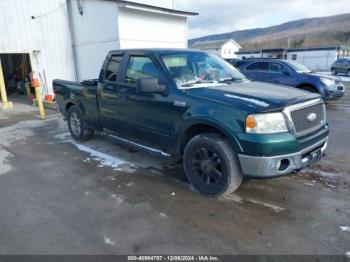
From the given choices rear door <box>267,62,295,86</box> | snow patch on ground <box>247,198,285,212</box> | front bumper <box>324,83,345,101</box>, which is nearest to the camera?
snow patch on ground <box>247,198,285,212</box>

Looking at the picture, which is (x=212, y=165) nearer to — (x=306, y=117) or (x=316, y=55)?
(x=306, y=117)

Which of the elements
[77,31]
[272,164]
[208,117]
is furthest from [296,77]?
[77,31]

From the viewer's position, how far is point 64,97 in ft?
20.9

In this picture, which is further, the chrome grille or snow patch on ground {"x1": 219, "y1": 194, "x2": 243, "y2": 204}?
snow patch on ground {"x1": 219, "y1": 194, "x2": 243, "y2": 204}

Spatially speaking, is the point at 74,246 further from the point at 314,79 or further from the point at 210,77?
the point at 314,79

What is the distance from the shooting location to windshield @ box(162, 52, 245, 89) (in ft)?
13.1

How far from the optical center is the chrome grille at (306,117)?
10.6 feet

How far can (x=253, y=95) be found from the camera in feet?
11.1

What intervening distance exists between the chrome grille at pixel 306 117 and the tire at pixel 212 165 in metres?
0.79

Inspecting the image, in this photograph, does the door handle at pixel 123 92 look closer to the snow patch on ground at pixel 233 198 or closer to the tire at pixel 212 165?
the tire at pixel 212 165

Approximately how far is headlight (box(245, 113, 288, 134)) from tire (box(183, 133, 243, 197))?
40 cm

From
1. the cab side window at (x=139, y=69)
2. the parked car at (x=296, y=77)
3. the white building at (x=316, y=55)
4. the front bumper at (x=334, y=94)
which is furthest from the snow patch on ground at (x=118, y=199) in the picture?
the white building at (x=316, y=55)

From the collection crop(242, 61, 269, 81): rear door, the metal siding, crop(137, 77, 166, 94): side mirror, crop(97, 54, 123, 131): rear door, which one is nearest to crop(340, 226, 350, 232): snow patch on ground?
crop(137, 77, 166, 94): side mirror

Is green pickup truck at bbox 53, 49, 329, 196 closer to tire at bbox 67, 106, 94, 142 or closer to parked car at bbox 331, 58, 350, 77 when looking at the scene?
tire at bbox 67, 106, 94, 142
